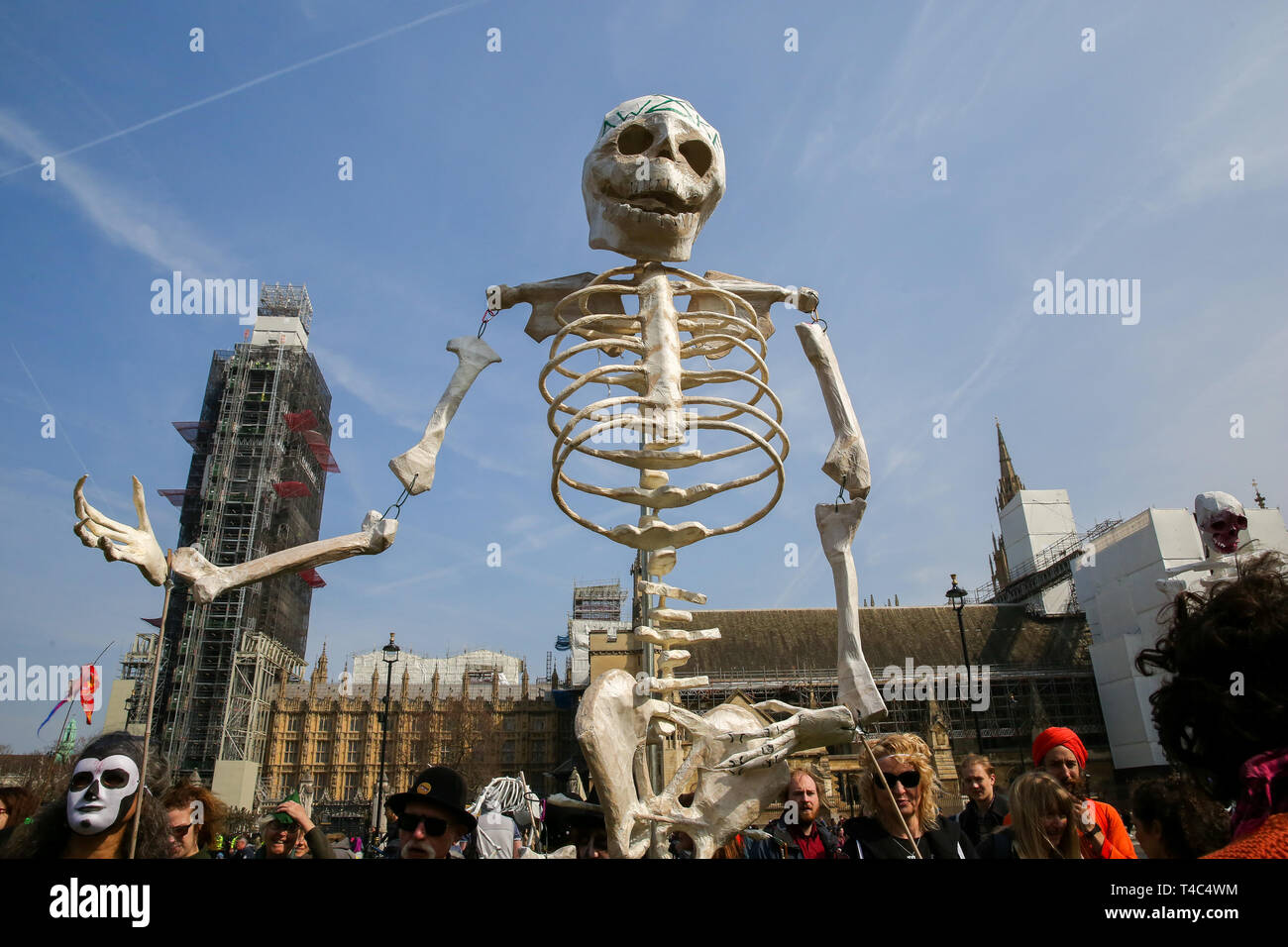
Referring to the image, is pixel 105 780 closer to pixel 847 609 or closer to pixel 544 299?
pixel 847 609

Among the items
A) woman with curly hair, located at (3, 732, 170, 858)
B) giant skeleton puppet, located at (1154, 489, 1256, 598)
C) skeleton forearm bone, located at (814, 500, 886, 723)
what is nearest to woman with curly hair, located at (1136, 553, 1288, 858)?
woman with curly hair, located at (3, 732, 170, 858)

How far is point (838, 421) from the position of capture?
6332mm

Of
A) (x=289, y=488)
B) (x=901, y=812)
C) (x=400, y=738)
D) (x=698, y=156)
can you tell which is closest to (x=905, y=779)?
(x=901, y=812)

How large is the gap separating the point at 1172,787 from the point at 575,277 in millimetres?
5863

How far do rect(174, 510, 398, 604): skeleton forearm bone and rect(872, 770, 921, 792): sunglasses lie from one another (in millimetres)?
3559

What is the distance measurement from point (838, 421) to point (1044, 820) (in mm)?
3630

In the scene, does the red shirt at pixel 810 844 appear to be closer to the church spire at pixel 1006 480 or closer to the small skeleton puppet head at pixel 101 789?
the small skeleton puppet head at pixel 101 789

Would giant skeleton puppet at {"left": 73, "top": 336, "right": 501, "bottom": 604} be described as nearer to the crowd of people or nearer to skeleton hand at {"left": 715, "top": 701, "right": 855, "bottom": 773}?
the crowd of people

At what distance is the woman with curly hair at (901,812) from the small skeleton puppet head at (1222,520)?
600 cm

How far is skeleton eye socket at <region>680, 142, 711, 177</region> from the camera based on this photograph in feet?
23.6

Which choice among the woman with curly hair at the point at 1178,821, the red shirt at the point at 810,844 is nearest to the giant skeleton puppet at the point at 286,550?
the red shirt at the point at 810,844
